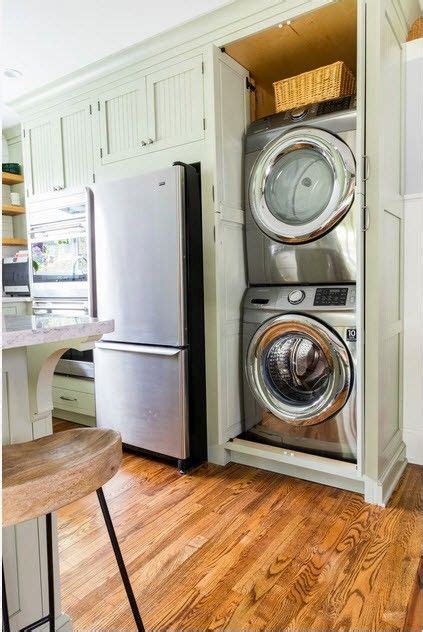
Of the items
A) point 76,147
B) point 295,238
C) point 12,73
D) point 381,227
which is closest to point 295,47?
point 295,238

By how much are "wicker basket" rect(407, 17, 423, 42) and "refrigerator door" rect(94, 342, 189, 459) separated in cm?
208

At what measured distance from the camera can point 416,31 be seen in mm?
2252

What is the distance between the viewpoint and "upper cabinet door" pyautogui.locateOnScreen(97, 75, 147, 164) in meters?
2.54

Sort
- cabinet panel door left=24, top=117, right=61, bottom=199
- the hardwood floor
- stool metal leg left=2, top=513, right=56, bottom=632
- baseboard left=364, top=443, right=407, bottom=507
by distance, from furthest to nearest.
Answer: cabinet panel door left=24, top=117, right=61, bottom=199 < baseboard left=364, top=443, right=407, bottom=507 < the hardwood floor < stool metal leg left=2, top=513, right=56, bottom=632

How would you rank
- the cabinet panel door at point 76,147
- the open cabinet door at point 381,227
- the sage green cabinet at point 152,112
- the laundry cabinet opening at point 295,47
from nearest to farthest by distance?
the open cabinet door at point 381,227 < the laundry cabinet opening at point 295,47 < the sage green cabinet at point 152,112 < the cabinet panel door at point 76,147

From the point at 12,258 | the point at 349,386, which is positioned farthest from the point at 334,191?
the point at 12,258

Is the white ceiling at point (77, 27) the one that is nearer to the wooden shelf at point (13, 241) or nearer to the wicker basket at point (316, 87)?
the wicker basket at point (316, 87)

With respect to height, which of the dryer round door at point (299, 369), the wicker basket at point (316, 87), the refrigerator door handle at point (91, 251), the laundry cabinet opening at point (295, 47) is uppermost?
the laundry cabinet opening at point (295, 47)

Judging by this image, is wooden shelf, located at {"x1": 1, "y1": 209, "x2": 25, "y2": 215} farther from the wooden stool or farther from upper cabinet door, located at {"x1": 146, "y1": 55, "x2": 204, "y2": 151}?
the wooden stool

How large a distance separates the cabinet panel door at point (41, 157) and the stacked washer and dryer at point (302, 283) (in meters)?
1.55

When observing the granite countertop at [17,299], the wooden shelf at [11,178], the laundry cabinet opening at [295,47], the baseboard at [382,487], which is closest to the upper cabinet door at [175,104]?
the laundry cabinet opening at [295,47]

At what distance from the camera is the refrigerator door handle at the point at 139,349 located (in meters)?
2.24

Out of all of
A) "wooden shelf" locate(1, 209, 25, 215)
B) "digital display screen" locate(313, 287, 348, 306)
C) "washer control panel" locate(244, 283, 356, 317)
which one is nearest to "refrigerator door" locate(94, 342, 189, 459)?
"washer control panel" locate(244, 283, 356, 317)

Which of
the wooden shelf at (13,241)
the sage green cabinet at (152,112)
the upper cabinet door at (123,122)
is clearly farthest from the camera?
the wooden shelf at (13,241)
